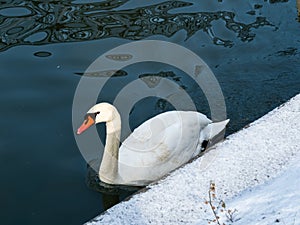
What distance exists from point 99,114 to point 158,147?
1.77ft

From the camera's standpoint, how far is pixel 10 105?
5.89 metres

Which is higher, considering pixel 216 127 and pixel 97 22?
pixel 97 22

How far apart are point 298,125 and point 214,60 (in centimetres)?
256

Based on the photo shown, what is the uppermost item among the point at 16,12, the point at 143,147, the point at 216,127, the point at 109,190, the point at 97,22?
the point at 16,12

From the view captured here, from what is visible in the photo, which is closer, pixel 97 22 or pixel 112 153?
pixel 112 153

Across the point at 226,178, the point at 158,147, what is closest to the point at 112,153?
the point at 158,147

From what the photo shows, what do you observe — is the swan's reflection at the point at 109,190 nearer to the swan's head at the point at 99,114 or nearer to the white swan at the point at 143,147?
the white swan at the point at 143,147

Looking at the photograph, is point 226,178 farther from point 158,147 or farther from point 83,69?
point 83,69

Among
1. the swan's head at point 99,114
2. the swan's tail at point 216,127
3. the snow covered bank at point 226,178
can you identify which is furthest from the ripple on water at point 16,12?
the snow covered bank at point 226,178

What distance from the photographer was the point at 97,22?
24.4 feet

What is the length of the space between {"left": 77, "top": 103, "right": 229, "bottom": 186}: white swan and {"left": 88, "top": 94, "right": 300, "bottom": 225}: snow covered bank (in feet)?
2.55

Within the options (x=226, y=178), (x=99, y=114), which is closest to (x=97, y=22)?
(x=99, y=114)

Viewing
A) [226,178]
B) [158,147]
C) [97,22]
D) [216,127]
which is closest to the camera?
[226,178]

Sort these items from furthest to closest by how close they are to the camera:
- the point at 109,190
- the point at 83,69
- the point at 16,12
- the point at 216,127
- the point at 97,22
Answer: the point at 16,12
the point at 97,22
the point at 83,69
the point at 216,127
the point at 109,190
